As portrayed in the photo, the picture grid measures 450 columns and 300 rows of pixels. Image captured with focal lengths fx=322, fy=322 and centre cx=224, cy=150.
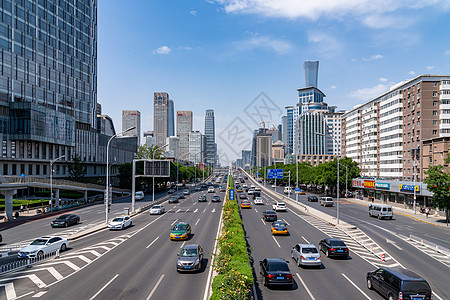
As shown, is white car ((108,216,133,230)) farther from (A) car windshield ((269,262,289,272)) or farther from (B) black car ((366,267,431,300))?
(B) black car ((366,267,431,300))

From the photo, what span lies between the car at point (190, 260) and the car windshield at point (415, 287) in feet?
39.0

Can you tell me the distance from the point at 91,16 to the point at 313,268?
4745 inches

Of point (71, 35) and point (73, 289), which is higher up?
point (71, 35)

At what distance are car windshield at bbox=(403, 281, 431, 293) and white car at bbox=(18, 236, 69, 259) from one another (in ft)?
81.7

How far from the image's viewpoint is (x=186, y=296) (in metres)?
16.8

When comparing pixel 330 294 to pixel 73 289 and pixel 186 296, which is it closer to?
pixel 186 296

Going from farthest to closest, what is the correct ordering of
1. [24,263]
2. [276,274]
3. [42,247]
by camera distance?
[42,247], [24,263], [276,274]

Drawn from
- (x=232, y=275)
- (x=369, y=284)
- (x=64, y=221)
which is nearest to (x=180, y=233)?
(x=369, y=284)

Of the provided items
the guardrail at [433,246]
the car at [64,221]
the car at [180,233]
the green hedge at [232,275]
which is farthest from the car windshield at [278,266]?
the car at [64,221]

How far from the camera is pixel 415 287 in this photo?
15.3 metres

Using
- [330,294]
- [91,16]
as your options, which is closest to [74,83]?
[91,16]

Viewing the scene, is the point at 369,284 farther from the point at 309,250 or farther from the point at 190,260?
the point at 190,260

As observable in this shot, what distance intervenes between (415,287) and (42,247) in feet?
83.7

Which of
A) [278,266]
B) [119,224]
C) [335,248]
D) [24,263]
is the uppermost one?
[278,266]
